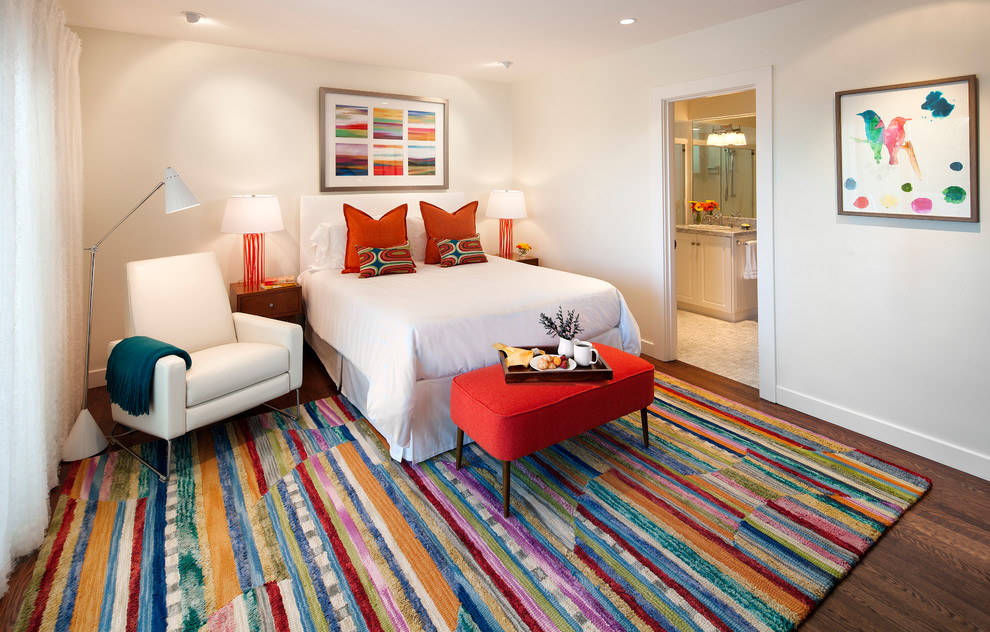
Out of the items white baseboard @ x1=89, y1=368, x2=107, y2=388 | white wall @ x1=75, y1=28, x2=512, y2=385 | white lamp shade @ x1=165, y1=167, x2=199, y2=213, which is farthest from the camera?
white baseboard @ x1=89, y1=368, x2=107, y2=388

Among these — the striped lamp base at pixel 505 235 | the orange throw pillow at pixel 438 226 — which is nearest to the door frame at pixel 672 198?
the orange throw pillow at pixel 438 226

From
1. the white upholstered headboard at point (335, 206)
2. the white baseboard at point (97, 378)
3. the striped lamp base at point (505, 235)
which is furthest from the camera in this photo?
the striped lamp base at point (505, 235)

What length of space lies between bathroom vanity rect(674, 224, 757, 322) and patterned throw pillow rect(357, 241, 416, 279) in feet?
9.57

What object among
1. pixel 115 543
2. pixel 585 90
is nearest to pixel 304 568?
pixel 115 543

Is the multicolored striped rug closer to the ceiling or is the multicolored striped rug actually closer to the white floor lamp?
the white floor lamp

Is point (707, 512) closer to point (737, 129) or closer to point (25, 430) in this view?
point (25, 430)

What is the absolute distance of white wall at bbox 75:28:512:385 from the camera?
3.73 metres

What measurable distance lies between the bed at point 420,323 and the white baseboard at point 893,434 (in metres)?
1.06

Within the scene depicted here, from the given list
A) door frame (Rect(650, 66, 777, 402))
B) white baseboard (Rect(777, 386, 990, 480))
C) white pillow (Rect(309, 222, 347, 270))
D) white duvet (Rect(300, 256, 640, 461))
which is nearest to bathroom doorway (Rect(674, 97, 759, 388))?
door frame (Rect(650, 66, 777, 402))

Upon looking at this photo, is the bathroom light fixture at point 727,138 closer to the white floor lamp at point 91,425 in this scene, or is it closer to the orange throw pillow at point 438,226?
the orange throw pillow at point 438,226

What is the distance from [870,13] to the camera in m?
2.79

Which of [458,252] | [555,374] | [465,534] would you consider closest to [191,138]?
[458,252]

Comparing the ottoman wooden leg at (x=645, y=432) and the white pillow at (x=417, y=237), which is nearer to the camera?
the ottoman wooden leg at (x=645, y=432)

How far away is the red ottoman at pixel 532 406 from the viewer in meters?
2.30
